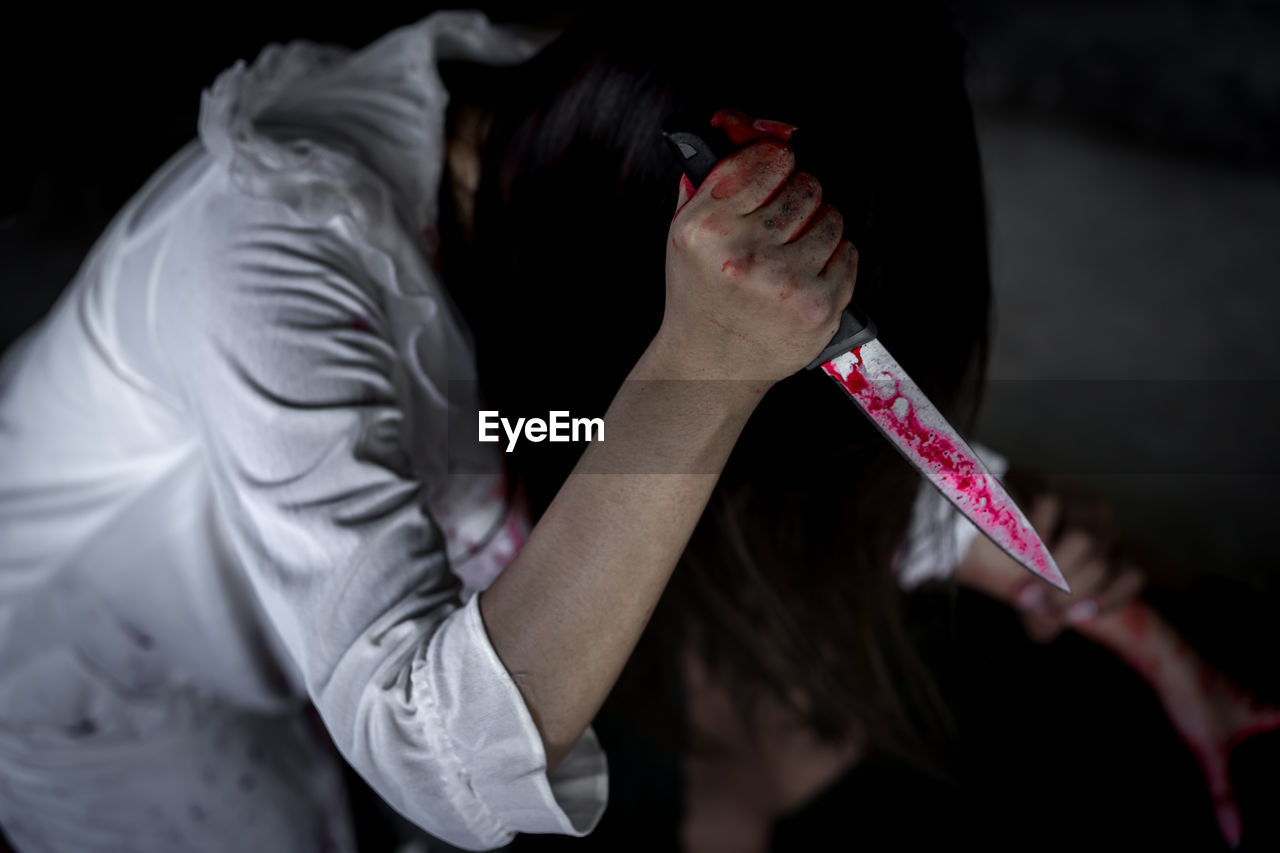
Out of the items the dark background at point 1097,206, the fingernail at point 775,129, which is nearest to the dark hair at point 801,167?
the fingernail at point 775,129

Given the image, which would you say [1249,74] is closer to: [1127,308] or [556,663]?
[1127,308]

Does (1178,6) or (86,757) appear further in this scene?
(1178,6)

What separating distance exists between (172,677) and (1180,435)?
4.14 ft

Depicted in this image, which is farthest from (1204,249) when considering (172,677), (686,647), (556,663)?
(172,677)

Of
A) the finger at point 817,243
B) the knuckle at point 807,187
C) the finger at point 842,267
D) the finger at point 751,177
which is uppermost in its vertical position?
the finger at point 751,177

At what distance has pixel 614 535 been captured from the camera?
0.39m

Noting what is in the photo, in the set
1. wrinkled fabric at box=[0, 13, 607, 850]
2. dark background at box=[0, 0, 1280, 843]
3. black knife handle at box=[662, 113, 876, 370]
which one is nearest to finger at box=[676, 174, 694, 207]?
black knife handle at box=[662, 113, 876, 370]

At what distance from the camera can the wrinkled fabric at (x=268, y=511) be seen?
41 centimetres

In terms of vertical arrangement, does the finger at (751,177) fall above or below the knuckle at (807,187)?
above

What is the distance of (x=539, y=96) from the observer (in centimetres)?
50

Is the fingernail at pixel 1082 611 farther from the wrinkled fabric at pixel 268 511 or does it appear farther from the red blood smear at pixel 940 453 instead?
the wrinkled fabric at pixel 268 511

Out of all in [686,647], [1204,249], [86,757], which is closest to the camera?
[86,757]

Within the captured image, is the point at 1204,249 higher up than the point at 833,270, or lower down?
lower down

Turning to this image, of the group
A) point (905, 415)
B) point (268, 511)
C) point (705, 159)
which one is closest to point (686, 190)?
point (705, 159)
